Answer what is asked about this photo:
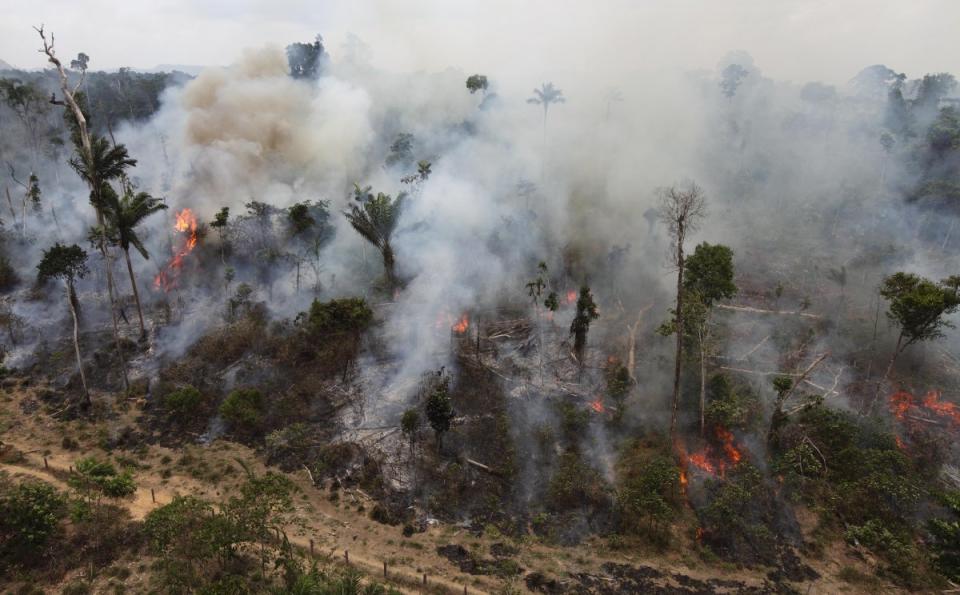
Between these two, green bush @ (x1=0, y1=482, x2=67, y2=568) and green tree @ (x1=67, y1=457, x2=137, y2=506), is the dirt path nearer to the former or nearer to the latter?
green tree @ (x1=67, y1=457, x2=137, y2=506)

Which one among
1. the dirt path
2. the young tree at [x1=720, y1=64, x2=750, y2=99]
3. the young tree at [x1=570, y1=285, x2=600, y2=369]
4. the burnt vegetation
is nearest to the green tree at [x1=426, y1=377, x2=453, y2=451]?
the burnt vegetation

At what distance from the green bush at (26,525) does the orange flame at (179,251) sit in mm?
23552

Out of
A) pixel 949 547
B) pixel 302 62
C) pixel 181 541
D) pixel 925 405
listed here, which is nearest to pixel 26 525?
pixel 181 541

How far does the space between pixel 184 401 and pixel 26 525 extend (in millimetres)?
10346

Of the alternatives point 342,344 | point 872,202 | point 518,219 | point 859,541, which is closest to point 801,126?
point 872,202

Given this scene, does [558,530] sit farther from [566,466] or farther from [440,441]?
[440,441]

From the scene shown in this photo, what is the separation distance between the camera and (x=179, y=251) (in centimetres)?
4350

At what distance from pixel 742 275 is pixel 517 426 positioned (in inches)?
948

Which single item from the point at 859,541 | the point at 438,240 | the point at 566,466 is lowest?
the point at 859,541

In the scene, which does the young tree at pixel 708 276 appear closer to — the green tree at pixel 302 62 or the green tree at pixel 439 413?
the green tree at pixel 439 413

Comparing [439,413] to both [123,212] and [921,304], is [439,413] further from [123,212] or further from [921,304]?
[123,212]

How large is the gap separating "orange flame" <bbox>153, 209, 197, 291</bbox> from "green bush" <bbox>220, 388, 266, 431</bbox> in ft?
54.9

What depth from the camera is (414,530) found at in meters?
22.9

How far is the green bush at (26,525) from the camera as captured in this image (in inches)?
749
